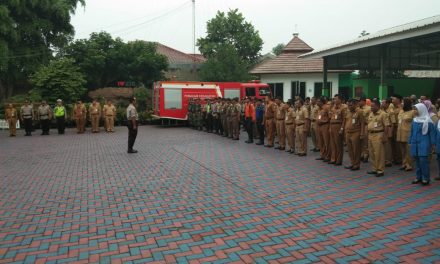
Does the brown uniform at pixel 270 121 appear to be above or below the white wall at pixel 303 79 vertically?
below

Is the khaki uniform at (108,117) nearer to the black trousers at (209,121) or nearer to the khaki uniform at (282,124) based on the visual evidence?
the black trousers at (209,121)

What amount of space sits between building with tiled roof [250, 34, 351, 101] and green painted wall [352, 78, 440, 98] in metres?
5.03

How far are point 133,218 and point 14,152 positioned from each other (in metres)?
9.73

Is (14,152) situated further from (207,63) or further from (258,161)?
(207,63)

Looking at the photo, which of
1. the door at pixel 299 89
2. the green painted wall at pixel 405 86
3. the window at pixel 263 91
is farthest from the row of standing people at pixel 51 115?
the green painted wall at pixel 405 86

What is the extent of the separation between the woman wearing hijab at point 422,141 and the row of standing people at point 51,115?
16544mm

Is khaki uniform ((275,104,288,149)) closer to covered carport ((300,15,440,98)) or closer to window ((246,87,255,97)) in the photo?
covered carport ((300,15,440,98))

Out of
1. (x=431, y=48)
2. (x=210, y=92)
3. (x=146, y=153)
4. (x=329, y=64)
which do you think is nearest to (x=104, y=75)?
(x=210, y=92)

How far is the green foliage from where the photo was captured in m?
29.9

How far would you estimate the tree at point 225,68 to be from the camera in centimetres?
3188

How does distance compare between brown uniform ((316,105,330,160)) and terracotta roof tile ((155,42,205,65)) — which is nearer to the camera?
brown uniform ((316,105,330,160))

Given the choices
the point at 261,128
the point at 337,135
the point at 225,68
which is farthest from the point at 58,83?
the point at 337,135

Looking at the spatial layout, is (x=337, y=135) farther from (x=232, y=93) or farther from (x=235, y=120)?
(x=232, y=93)

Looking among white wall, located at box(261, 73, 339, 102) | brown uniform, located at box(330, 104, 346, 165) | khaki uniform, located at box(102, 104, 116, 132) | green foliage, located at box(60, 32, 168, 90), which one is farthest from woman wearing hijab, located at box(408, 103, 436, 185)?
green foliage, located at box(60, 32, 168, 90)
